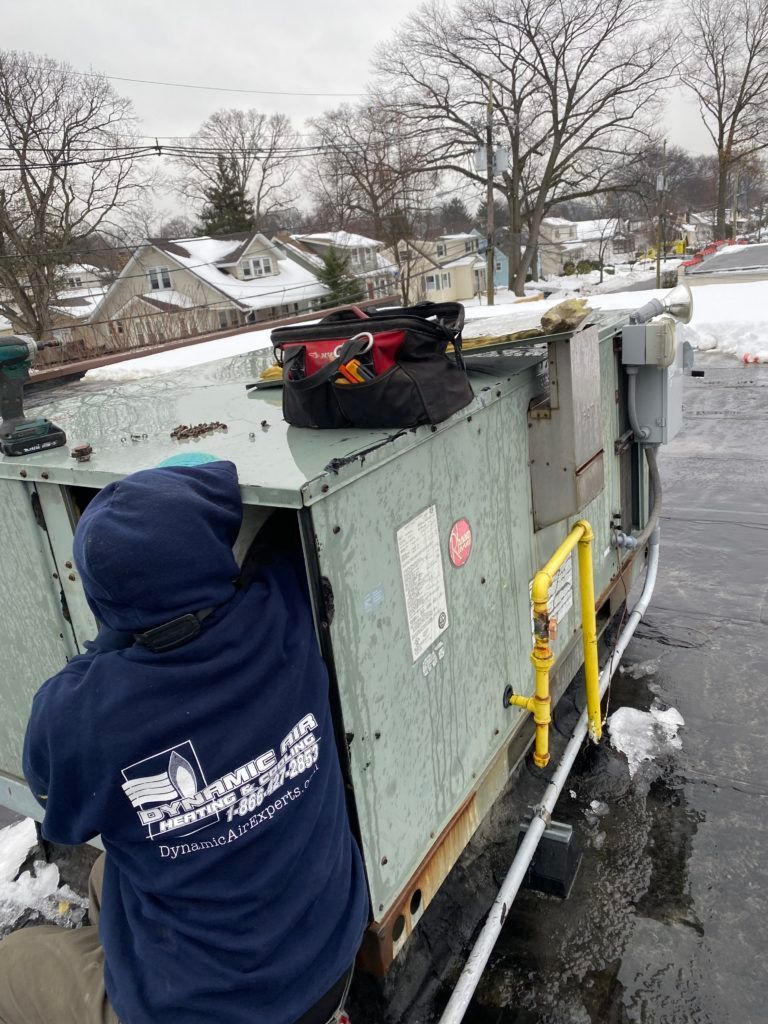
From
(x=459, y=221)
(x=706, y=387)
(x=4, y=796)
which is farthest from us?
(x=459, y=221)

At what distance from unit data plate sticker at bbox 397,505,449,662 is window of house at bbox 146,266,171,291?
40.1m

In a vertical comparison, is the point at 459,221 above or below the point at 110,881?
above

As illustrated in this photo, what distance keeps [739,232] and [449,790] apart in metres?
91.3

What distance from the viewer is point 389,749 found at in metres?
2.08

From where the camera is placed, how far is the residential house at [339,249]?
42831 mm

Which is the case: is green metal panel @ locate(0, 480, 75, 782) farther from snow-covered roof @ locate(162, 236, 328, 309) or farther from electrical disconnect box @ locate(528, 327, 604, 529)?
snow-covered roof @ locate(162, 236, 328, 309)

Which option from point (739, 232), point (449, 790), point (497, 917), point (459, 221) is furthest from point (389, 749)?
point (739, 232)

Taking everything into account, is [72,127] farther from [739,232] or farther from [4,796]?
[739,232]

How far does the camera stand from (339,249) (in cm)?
4166

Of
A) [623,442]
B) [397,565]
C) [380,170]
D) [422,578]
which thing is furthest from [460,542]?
[380,170]

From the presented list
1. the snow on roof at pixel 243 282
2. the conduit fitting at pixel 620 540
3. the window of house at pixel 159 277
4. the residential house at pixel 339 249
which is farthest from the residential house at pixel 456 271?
the conduit fitting at pixel 620 540

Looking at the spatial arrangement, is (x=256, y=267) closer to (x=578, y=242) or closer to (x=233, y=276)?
(x=233, y=276)

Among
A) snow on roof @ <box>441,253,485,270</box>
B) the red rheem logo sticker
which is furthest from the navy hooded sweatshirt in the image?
snow on roof @ <box>441,253,485,270</box>

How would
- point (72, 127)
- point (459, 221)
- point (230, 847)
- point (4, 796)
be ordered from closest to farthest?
point (230, 847)
point (4, 796)
point (72, 127)
point (459, 221)
